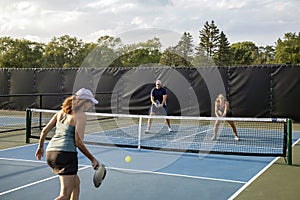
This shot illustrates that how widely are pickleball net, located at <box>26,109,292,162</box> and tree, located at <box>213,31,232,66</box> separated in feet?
211

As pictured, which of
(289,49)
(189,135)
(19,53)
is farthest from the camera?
(289,49)

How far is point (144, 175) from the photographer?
6.58 metres

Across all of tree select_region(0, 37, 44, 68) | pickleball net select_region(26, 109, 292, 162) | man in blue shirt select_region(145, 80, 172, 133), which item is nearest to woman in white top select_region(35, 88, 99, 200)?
pickleball net select_region(26, 109, 292, 162)

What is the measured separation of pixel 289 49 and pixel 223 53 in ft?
62.3

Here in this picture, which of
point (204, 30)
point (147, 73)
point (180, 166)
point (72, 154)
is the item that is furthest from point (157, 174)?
point (204, 30)

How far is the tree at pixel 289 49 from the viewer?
192 ft

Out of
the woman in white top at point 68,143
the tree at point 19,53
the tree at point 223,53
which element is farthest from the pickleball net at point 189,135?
the tree at point 223,53

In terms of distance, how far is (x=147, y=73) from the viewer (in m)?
17.0

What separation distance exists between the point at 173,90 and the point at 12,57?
119ft

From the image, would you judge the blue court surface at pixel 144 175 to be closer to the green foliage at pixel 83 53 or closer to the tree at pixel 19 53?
the green foliage at pixel 83 53

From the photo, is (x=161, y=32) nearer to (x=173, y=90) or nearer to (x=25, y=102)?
(x=173, y=90)

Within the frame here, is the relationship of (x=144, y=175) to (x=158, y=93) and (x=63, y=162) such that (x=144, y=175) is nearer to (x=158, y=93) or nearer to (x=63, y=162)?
(x=63, y=162)

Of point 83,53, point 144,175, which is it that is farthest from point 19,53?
point 144,175

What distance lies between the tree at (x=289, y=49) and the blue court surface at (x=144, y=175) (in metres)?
53.3
